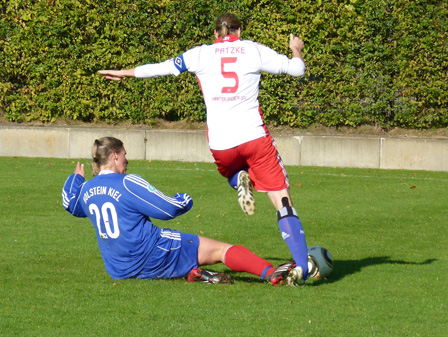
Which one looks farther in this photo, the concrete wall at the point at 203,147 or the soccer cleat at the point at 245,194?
the concrete wall at the point at 203,147

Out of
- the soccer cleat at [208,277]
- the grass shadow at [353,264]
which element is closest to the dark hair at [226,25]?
the soccer cleat at [208,277]

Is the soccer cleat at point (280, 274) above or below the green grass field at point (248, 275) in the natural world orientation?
above

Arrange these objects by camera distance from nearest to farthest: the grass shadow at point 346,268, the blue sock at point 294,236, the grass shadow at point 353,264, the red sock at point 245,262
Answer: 1. the blue sock at point 294,236
2. the red sock at point 245,262
3. the grass shadow at point 346,268
4. the grass shadow at point 353,264

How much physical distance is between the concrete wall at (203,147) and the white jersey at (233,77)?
9490 mm

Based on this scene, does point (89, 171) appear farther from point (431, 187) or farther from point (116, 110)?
point (431, 187)

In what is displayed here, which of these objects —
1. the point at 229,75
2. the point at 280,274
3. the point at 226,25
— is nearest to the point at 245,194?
the point at 280,274

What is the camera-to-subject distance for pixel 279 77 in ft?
56.2

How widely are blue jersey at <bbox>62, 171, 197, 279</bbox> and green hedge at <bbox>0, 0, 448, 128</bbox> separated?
10.7 metres

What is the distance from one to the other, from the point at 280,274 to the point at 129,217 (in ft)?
4.25

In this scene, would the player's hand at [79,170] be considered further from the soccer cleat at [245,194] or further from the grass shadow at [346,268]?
the grass shadow at [346,268]

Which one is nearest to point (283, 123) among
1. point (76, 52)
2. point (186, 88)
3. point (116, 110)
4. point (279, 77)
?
point (279, 77)

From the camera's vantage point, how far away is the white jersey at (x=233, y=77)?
6.63 m

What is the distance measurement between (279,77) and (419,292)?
36.5ft

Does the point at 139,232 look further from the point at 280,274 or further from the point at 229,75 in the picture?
the point at 229,75
